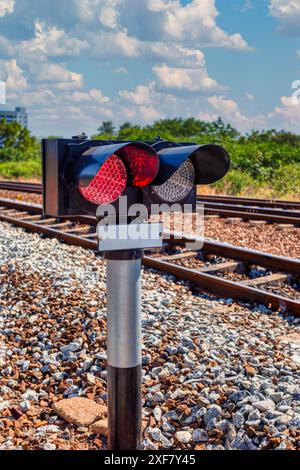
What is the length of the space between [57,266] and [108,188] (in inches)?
180

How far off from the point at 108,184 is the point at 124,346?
2.13ft

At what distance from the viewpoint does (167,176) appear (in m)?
2.26

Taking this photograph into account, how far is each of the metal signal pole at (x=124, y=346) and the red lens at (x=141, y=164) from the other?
0.91ft

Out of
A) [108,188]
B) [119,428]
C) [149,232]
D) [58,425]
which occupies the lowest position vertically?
[58,425]

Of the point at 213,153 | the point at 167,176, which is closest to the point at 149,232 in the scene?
the point at 167,176

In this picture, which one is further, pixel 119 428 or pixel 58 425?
pixel 58 425

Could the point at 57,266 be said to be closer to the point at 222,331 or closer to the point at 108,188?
the point at 222,331

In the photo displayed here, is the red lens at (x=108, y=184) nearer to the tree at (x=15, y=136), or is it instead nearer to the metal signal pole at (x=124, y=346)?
the metal signal pole at (x=124, y=346)

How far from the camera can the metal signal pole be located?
89.7 inches

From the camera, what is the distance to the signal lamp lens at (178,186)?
7.64ft

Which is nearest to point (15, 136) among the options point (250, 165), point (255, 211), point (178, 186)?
point (250, 165)

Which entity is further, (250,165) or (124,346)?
(250,165)

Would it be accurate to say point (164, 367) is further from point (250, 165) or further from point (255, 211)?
point (250, 165)

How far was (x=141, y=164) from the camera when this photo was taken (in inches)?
87.4
